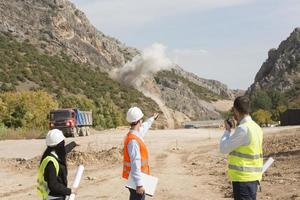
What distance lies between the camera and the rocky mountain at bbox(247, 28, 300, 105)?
127062 millimetres

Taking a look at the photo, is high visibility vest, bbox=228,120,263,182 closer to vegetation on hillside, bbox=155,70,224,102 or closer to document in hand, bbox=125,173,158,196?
document in hand, bbox=125,173,158,196

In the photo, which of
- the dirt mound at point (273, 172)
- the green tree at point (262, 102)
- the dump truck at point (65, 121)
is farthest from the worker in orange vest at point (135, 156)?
the green tree at point (262, 102)

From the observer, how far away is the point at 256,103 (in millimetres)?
107812

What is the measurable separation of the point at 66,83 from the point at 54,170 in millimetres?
74508

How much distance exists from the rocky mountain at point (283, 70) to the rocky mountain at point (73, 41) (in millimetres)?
13985

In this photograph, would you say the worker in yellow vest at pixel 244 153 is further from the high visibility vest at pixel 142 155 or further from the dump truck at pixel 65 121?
the dump truck at pixel 65 121

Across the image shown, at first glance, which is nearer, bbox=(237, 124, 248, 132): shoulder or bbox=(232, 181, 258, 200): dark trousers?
bbox=(237, 124, 248, 132): shoulder

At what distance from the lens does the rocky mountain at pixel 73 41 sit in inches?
3740

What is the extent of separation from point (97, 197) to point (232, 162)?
7.98 meters

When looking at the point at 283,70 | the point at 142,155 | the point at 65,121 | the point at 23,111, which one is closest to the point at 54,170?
the point at 142,155

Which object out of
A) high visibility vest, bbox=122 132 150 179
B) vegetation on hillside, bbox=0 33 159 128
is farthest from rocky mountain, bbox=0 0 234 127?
high visibility vest, bbox=122 132 150 179

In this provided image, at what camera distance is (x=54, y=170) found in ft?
20.8

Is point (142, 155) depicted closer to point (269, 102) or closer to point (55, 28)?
point (55, 28)

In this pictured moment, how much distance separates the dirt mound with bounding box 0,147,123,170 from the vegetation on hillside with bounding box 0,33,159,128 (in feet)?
106
